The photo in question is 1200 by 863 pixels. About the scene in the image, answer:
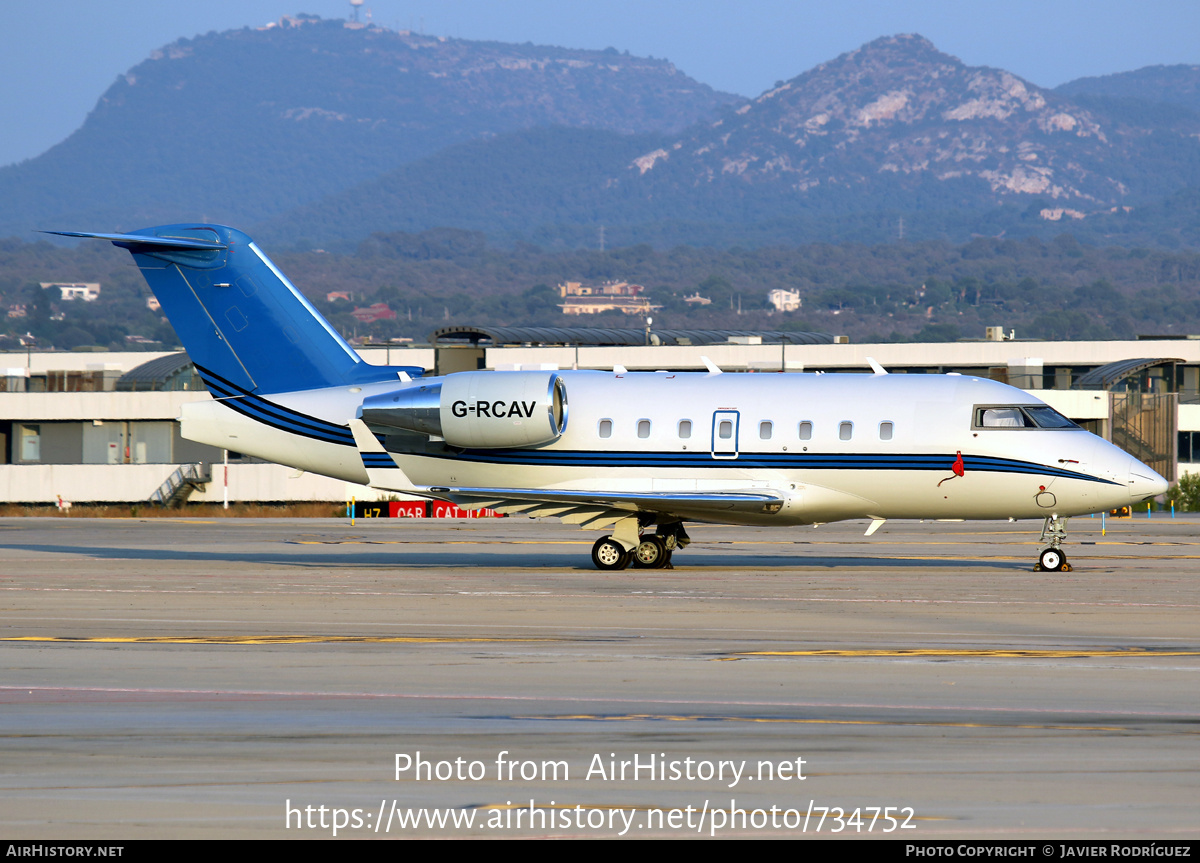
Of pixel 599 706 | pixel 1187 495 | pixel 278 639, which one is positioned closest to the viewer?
pixel 599 706

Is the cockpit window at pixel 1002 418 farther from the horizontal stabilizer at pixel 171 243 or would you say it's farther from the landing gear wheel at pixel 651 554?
the horizontal stabilizer at pixel 171 243

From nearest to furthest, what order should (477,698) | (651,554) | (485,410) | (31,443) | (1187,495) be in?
(477,698), (485,410), (651,554), (1187,495), (31,443)

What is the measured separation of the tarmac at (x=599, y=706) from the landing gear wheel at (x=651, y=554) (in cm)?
160

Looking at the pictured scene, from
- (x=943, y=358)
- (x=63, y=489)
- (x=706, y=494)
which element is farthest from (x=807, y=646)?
(x=943, y=358)

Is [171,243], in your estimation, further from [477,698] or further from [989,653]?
[989,653]

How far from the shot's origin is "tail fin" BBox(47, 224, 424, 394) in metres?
28.8

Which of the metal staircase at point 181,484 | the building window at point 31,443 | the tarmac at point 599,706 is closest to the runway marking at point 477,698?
the tarmac at point 599,706

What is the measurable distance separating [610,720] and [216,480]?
55.3 metres

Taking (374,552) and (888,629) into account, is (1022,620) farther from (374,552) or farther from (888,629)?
(374,552)

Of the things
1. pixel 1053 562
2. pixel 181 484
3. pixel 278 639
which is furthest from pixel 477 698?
pixel 181 484

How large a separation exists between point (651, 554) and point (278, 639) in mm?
11990

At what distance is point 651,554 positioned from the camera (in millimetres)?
27953

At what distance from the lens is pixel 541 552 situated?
1296 inches

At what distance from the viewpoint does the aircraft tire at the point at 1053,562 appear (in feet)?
88.8
